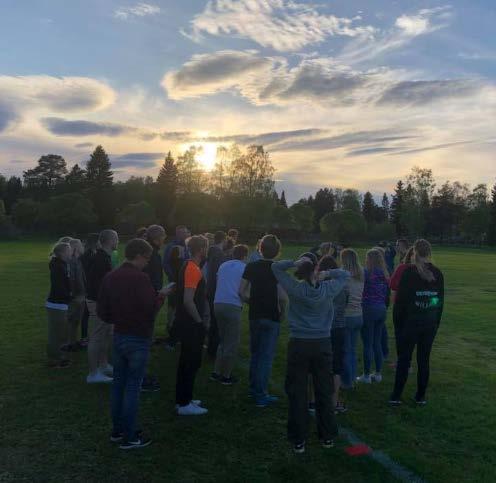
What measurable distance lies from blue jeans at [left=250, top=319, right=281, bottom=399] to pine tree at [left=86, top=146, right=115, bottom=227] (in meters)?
86.4

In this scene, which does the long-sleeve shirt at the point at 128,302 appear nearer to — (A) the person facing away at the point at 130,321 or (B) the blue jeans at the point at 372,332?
(A) the person facing away at the point at 130,321

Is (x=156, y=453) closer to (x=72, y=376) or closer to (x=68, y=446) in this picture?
(x=68, y=446)

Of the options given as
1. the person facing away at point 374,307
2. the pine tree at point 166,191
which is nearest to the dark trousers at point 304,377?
the person facing away at point 374,307

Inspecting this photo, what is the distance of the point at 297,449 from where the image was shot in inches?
203

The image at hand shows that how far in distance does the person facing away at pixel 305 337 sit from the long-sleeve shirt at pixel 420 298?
1628mm

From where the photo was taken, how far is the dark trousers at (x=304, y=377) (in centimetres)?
514

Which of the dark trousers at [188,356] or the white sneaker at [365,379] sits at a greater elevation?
the dark trousers at [188,356]

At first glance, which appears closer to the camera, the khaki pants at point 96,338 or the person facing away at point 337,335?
the person facing away at point 337,335

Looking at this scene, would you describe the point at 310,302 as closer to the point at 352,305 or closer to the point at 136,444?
the point at 352,305

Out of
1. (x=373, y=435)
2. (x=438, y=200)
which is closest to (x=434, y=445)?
(x=373, y=435)

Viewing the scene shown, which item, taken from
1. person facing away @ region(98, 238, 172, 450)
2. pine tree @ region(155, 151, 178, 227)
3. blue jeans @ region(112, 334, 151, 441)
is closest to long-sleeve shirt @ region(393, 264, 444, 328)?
person facing away @ region(98, 238, 172, 450)

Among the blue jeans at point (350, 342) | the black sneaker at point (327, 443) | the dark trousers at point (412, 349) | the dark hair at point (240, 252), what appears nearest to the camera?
the black sneaker at point (327, 443)

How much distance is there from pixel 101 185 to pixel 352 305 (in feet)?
301

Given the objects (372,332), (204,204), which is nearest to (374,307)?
(372,332)
